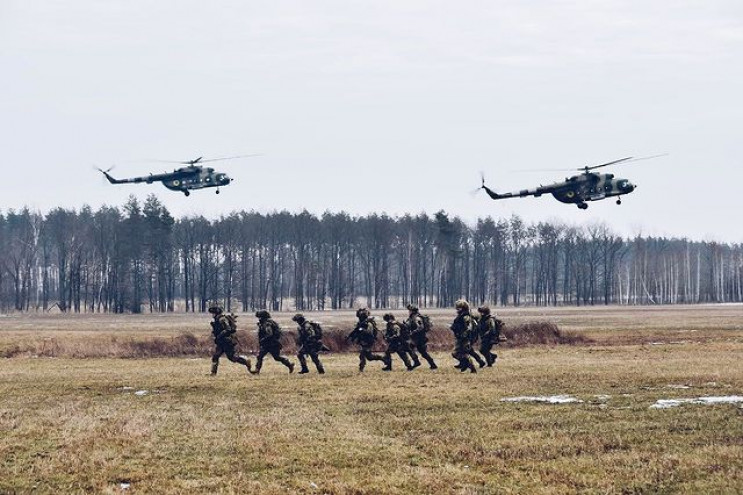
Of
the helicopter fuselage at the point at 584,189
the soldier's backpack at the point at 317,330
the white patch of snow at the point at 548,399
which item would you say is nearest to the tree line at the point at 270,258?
the helicopter fuselage at the point at 584,189

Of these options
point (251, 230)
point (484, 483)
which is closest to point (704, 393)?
point (484, 483)

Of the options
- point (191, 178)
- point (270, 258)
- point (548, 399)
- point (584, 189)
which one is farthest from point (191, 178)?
point (270, 258)

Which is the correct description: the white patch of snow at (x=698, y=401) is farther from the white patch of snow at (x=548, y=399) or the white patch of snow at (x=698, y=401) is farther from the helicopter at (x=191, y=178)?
the helicopter at (x=191, y=178)

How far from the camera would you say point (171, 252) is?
130 metres

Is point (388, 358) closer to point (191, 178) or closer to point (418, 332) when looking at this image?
point (418, 332)

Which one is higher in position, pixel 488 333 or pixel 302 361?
pixel 488 333

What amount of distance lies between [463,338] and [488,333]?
1651mm

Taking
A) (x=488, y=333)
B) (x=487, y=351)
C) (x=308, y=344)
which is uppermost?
(x=488, y=333)

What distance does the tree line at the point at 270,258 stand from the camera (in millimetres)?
127500

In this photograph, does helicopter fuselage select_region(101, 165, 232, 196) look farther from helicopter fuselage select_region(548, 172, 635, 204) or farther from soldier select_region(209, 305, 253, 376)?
soldier select_region(209, 305, 253, 376)

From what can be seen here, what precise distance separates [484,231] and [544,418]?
137 m

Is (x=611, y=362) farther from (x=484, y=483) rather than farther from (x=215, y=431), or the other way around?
(x=484, y=483)

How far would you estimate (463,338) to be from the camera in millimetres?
28062

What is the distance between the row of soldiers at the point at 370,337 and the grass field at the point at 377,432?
75 cm
